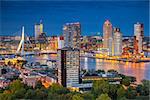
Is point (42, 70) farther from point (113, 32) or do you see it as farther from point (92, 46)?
point (113, 32)

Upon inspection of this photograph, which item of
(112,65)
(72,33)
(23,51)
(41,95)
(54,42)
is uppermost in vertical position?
(72,33)

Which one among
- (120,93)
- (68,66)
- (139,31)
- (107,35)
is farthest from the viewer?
(107,35)

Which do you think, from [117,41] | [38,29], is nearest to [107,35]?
[117,41]

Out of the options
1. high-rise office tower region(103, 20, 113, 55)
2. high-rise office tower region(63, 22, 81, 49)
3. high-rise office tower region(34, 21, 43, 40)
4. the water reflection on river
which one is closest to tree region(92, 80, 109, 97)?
the water reflection on river

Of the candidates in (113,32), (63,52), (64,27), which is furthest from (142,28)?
(63,52)

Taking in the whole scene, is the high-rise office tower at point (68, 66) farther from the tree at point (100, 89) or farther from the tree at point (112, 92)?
the tree at point (112, 92)

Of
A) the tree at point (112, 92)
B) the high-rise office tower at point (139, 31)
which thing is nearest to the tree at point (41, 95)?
the tree at point (112, 92)

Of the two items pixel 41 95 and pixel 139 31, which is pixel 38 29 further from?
pixel 41 95
